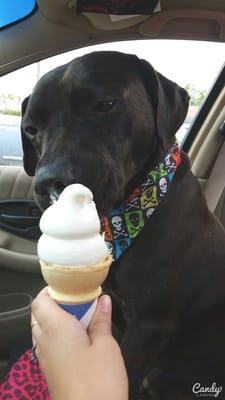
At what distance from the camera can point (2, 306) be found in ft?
7.52

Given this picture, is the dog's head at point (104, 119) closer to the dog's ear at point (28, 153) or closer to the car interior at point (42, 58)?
the dog's ear at point (28, 153)

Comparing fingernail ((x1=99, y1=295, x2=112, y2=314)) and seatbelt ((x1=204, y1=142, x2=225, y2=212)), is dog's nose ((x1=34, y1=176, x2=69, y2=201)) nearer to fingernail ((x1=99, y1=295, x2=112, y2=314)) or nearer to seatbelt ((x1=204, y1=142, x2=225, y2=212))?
fingernail ((x1=99, y1=295, x2=112, y2=314))

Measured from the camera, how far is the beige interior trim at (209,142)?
8.83 ft

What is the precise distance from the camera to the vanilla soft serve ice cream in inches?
29.6

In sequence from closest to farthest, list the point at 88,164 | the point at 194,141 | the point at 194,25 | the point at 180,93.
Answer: the point at 88,164, the point at 180,93, the point at 194,25, the point at 194,141

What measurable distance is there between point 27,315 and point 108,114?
107cm

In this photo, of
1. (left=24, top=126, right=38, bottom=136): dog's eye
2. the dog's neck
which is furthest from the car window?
the dog's neck

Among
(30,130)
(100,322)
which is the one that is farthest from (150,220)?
(100,322)

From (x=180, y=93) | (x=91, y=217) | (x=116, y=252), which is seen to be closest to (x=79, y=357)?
(x=91, y=217)

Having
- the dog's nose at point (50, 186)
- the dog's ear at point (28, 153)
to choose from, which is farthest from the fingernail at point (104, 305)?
the dog's ear at point (28, 153)

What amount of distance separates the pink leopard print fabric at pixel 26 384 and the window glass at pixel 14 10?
1201 millimetres

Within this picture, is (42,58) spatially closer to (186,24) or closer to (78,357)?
(186,24)

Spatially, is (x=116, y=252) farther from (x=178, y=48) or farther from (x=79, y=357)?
(x=178, y=48)

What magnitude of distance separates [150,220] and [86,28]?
906 mm
